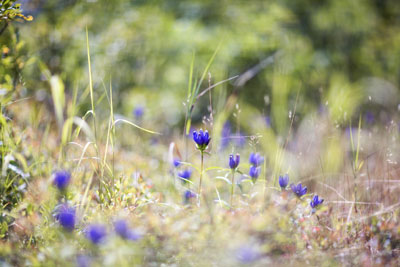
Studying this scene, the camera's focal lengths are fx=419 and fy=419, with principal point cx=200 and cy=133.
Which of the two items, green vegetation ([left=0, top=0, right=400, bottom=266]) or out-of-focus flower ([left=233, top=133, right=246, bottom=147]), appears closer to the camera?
green vegetation ([left=0, top=0, right=400, bottom=266])

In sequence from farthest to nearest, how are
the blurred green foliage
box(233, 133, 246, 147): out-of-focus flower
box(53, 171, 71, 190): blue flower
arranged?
the blurred green foliage → box(233, 133, 246, 147): out-of-focus flower → box(53, 171, 71, 190): blue flower

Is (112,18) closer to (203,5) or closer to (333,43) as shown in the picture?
(203,5)

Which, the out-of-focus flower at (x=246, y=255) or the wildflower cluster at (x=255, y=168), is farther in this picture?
the wildflower cluster at (x=255, y=168)

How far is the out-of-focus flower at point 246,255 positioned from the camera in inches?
62.2

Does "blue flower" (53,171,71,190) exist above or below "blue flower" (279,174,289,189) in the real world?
above

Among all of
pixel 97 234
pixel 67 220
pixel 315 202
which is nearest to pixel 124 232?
pixel 97 234

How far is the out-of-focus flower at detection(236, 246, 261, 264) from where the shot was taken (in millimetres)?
1579

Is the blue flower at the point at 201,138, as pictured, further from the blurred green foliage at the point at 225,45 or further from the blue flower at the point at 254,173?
the blurred green foliage at the point at 225,45

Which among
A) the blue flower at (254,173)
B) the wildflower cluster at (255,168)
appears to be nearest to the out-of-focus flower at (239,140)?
the wildflower cluster at (255,168)

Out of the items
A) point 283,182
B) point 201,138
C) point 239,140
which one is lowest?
point 239,140

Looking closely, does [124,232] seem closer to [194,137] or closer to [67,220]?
[67,220]

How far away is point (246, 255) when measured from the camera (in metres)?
1.58

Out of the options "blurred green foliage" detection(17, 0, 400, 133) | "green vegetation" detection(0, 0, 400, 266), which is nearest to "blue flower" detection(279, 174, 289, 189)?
"green vegetation" detection(0, 0, 400, 266)

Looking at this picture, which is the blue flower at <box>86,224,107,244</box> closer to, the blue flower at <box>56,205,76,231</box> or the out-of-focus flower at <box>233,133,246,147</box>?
the blue flower at <box>56,205,76,231</box>
